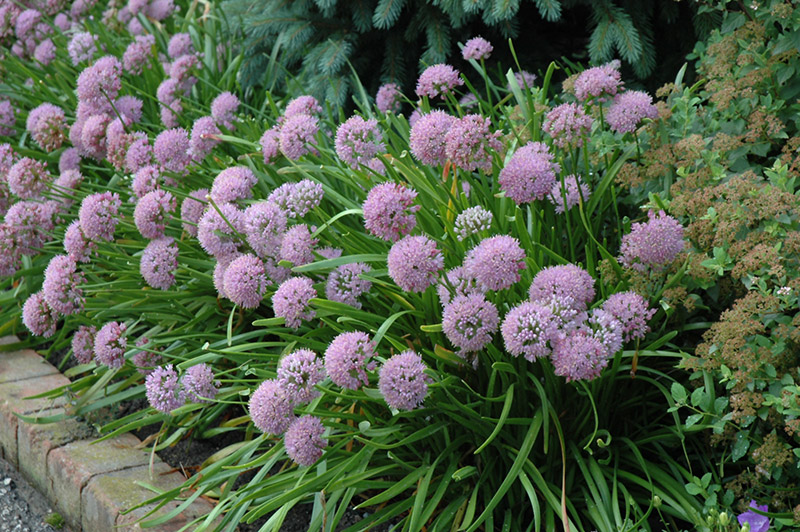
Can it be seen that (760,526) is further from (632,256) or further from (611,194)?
(611,194)

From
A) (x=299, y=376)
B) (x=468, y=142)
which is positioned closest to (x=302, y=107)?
(x=468, y=142)

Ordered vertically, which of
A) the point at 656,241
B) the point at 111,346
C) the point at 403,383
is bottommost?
the point at 111,346

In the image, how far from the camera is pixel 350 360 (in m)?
1.87

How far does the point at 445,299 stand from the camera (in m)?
1.94

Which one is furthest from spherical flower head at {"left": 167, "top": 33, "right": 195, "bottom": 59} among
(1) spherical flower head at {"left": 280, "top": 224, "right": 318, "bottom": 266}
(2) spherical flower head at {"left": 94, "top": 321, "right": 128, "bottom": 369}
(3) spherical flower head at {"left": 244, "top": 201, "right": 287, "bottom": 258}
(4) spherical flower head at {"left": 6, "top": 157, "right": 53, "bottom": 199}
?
(1) spherical flower head at {"left": 280, "top": 224, "right": 318, "bottom": 266}

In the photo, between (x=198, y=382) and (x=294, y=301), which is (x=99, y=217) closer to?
(x=198, y=382)

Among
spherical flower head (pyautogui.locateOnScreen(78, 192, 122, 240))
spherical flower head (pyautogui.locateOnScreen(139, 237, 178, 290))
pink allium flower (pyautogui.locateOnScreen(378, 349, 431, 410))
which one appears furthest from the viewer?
spherical flower head (pyautogui.locateOnScreen(78, 192, 122, 240))

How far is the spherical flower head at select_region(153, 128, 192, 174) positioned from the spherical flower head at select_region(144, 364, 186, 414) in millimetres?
893

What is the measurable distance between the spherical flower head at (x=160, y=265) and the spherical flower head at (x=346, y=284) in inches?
27.3

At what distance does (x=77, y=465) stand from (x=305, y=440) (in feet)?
3.71

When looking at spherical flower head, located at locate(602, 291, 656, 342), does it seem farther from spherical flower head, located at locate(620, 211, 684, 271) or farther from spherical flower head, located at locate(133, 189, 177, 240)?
spherical flower head, located at locate(133, 189, 177, 240)

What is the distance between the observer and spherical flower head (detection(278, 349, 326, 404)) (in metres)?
1.96

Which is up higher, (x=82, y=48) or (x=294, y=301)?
(x=82, y=48)

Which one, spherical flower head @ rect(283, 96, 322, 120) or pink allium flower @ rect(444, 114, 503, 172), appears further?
spherical flower head @ rect(283, 96, 322, 120)
